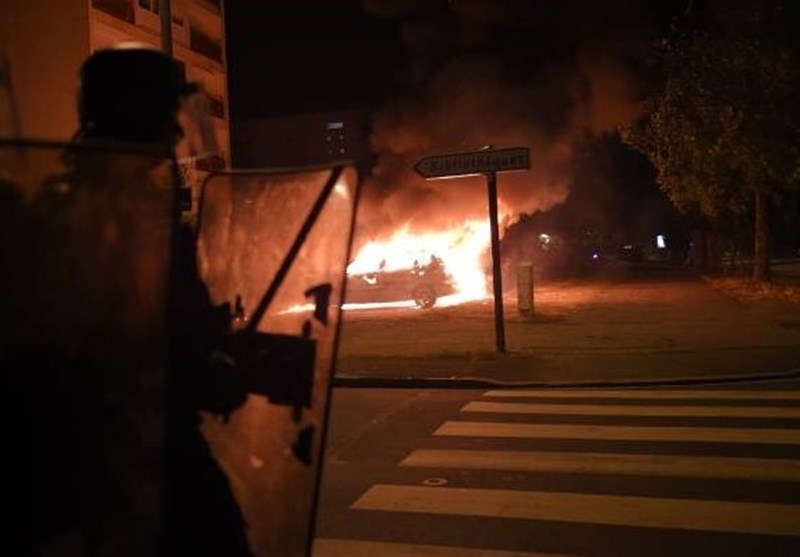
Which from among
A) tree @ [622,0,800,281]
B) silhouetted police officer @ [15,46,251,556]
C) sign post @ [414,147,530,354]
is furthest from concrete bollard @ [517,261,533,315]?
silhouetted police officer @ [15,46,251,556]

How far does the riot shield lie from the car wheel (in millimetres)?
19707

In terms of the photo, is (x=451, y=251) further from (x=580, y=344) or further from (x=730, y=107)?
(x=580, y=344)

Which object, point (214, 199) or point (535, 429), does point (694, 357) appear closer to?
point (535, 429)

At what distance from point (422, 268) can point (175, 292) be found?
789 inches

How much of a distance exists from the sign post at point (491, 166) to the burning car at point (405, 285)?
368 inches

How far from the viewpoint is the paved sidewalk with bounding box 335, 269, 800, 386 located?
35.0 feet

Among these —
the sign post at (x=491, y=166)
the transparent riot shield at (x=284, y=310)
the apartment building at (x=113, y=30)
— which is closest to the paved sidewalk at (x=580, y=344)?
the sign post at (x=491, y=166)

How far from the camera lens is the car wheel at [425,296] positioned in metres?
21.7

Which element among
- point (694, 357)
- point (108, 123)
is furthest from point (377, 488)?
point (694, 357)

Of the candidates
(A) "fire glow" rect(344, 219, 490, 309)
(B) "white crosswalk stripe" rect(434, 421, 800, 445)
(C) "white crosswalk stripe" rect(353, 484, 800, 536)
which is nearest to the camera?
(C) "white crosswalk stripe" rect(353, 484, 800, 536)

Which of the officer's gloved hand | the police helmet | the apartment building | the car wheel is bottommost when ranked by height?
the car wheel

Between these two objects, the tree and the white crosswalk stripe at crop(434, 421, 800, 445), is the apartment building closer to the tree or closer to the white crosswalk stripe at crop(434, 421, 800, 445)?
the white crosswalk stripe at crop(434, 421, 800, 445)

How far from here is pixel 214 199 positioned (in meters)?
2.40

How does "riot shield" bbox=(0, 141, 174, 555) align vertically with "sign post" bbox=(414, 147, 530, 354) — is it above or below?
below
